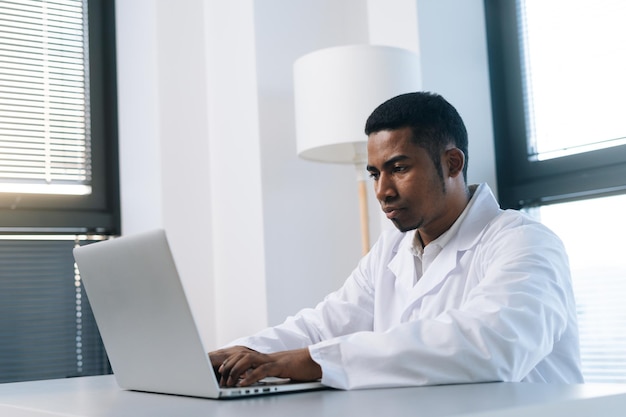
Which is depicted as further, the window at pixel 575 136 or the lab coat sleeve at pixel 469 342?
the window at pixel 575 136

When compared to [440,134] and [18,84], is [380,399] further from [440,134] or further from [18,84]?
[18,84]

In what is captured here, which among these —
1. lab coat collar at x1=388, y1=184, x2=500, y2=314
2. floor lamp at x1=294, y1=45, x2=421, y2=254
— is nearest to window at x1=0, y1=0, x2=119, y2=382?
floor lamp at x1=294, y1=45, x2=421, y2=254

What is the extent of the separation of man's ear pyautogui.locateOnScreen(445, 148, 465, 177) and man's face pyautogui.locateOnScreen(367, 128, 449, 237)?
0.06 m

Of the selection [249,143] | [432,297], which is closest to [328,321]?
[432,297]

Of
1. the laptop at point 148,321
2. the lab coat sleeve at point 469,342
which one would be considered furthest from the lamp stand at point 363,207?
the laptop at point 148,321

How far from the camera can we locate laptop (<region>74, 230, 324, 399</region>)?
3.66ft

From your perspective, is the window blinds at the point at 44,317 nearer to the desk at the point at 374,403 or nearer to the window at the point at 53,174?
the window at the point at 53,174

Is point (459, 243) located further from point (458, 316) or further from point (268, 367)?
point (268, 367)

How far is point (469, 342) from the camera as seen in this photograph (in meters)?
1.23

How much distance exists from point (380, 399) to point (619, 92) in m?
1.91

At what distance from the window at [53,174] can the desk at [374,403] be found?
5.54 ft

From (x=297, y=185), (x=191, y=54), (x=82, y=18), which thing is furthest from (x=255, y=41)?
(x=82, y=18)

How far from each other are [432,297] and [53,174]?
1.83 meters

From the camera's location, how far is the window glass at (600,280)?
261cm
